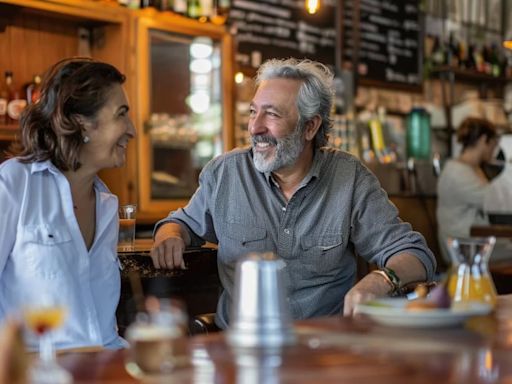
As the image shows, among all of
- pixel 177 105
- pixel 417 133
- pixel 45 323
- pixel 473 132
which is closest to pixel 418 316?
pixel 45 323

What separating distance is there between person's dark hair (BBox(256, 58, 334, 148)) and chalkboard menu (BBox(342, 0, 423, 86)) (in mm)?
4007

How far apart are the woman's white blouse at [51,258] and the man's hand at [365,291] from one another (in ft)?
2.02

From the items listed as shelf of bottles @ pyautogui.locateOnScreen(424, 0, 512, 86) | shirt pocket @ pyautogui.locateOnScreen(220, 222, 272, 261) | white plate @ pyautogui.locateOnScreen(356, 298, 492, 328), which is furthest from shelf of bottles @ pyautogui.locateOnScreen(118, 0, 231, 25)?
white plate @ pyautogui.locateOnScreen(356, 298, 492, 328)

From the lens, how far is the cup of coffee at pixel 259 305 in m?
1.66

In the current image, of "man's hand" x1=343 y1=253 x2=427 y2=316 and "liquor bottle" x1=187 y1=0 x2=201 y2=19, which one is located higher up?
"liquor bottle" x1=187 y1=0 x2=201 y2=19

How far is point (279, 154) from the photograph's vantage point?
2.98 meters

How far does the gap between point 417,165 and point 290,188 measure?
4.49 meters

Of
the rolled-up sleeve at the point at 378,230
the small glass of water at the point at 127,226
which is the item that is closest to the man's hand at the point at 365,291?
the rolled-up sleeve at the point at 378,230

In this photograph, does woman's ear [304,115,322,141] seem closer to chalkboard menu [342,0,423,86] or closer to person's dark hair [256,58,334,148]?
person's dark hair [256,58,334,148]

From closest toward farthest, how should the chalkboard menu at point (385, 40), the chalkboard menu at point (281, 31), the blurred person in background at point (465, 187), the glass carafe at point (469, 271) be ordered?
the glass carafe at point (469, 271) → the chalkboard menu at point (281, 31) → the blurred person in background at point (465, 187) → the chalkboard menu at point (385, 40)

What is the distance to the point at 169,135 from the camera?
5.12 metres

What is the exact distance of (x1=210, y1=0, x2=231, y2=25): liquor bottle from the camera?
530cm

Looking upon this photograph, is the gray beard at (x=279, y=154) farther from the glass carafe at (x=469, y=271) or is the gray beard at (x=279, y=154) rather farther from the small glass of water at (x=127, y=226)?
the glass carafe at (x=469, y=271)

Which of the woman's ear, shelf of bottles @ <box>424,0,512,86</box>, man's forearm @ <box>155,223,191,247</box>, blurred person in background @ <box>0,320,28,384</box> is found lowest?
blurred person in background @ <box>0,320,28,384</box>
